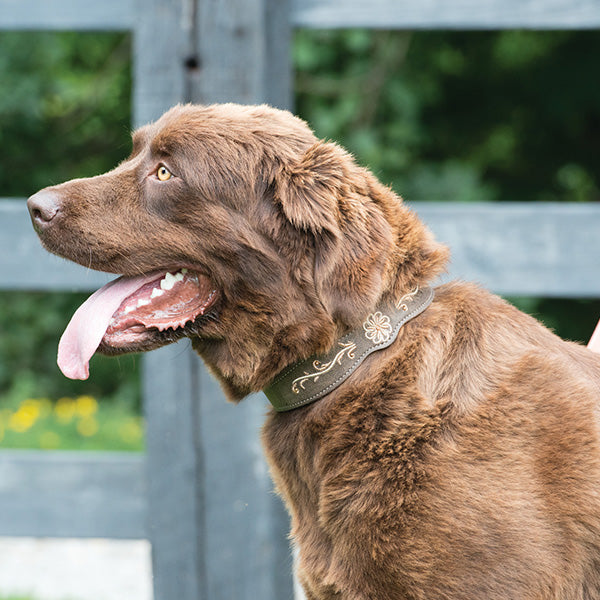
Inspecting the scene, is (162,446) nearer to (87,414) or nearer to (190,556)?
(190,556)

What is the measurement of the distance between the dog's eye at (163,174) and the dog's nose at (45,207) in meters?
0.29

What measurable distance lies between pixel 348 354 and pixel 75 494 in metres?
1.68

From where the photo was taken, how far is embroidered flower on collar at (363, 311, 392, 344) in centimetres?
218

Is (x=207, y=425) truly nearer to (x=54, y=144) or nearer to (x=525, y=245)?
(x=525, y=245)

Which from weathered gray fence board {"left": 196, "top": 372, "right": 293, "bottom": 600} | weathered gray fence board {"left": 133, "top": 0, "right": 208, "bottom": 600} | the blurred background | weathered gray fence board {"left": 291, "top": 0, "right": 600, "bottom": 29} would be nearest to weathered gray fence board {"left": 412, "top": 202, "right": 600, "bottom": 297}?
weathered gray fence board {"left": 291, "top": 0, "right": 600, "bottom": 29}

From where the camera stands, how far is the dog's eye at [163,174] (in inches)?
90.0

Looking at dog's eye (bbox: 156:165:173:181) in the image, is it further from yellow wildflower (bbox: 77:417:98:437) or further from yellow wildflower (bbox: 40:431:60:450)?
yellow wildflower (bbox: 77:417:98:437)

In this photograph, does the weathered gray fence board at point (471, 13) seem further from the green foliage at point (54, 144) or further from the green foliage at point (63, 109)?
the green foliage at point (63, 109)

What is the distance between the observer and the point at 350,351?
2.20 meters

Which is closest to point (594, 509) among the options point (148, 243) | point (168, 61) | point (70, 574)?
point (148, 243)

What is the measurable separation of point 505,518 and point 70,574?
2.90m

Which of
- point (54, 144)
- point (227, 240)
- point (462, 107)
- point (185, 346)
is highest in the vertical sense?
point (227, 240)

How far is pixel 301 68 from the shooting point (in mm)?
6254

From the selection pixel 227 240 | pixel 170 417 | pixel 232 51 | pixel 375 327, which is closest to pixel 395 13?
pixel 232 51
